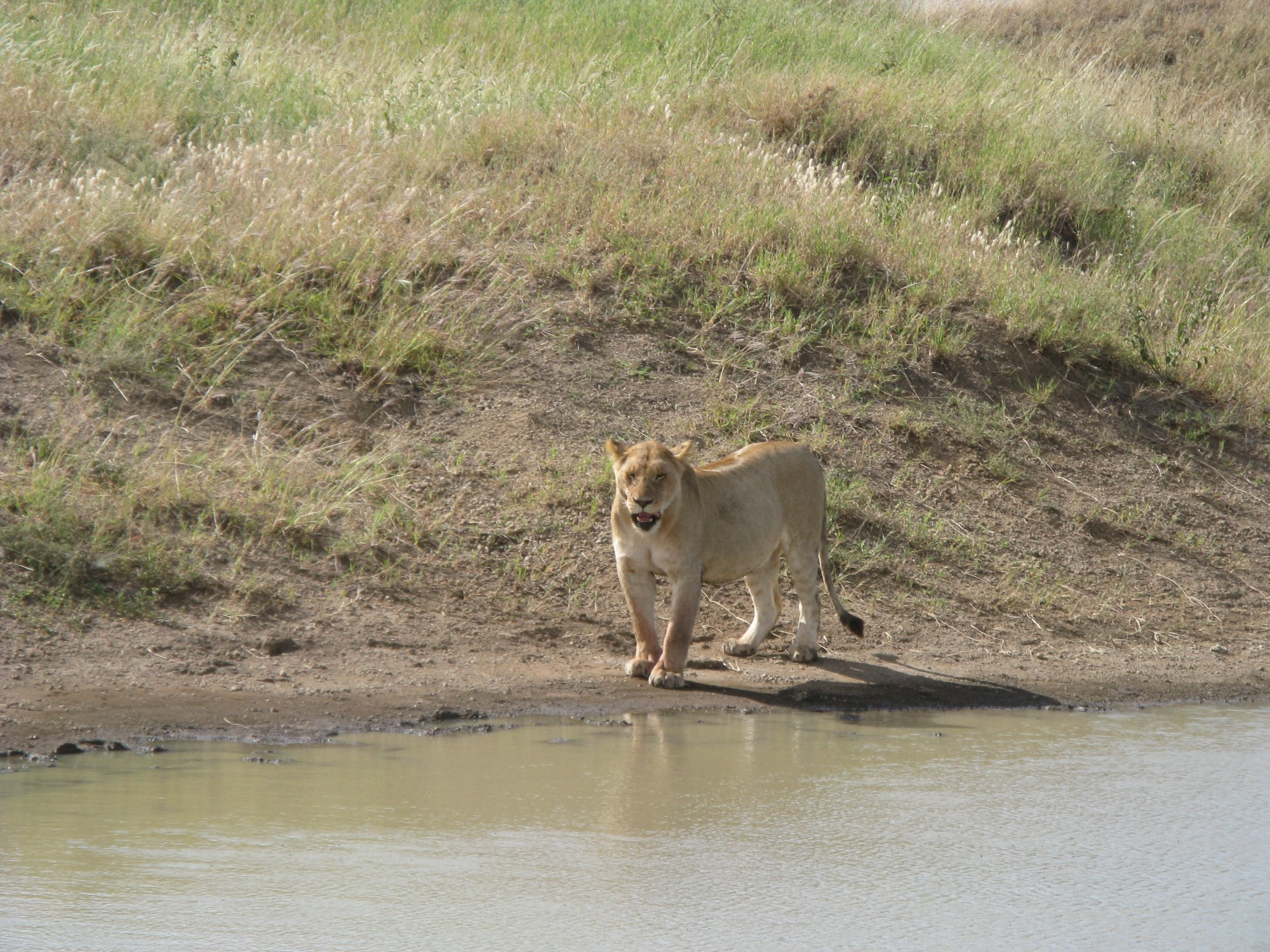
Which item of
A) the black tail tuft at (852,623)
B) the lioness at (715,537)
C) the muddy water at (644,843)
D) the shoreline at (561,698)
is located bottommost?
the shoreline at (561,698)

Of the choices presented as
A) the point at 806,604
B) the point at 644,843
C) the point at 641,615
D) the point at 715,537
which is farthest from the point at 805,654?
the point at 644,843

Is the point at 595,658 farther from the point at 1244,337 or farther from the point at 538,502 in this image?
the point at 1244,337

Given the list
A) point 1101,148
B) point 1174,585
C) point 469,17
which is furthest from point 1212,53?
point 1174,585

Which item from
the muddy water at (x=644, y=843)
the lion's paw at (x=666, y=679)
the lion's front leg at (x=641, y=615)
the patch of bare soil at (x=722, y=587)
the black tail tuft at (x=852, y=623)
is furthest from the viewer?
the black tail tuft at (x=852, y=623)

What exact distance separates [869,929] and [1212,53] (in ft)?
59.8

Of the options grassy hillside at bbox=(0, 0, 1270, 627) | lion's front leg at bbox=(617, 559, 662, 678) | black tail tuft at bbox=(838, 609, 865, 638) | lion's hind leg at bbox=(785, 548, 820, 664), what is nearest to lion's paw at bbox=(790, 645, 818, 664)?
lion's hind leg at bbox=(785, 548, 820, 664)

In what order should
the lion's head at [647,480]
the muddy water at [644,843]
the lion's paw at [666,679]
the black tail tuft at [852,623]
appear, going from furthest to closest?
the black tail tuft at [852,623] < the lion's paw at [666,679] < the lion's head at [647,480] < the muddy water at [644,843]

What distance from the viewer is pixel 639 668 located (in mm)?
6559

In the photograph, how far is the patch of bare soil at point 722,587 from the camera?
19.9 ft

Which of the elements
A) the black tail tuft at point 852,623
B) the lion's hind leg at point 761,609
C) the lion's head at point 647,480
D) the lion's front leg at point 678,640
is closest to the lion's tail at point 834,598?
the black tail tuft at point 852,623

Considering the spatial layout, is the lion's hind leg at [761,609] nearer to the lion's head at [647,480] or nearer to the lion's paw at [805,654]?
the lion's paw at [805,654]

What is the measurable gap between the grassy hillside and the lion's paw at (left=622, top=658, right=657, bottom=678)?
952 mm

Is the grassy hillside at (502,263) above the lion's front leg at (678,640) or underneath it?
above

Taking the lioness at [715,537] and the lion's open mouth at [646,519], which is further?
the lioness at [715,537]
